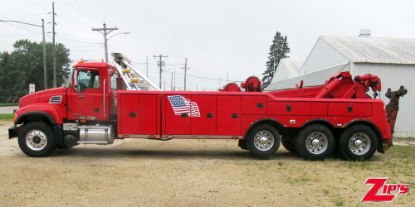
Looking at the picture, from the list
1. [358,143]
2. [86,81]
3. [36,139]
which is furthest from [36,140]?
[358,143]

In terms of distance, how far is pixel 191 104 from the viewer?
11.2 m

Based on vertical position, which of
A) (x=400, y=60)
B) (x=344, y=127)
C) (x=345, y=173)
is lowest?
(x=345, y=173)

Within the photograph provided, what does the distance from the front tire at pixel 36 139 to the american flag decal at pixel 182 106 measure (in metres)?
3.51

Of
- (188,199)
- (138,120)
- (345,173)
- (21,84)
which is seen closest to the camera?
(188,199)

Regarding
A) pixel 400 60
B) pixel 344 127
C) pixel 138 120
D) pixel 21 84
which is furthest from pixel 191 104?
pixel 21 84

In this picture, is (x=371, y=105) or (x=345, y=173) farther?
(x=371, y=105)

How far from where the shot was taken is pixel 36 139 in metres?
11.1

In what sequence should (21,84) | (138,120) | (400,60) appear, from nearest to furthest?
(138,120) < (400,60) < (21,84)

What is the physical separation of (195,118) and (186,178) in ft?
9.24

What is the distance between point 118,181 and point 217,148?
6092 mm

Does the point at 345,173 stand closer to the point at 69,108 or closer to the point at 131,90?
the point at 131,90

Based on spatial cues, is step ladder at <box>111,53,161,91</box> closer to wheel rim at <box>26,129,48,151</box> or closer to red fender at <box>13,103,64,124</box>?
red fender at <box>13,103,64,124</box>

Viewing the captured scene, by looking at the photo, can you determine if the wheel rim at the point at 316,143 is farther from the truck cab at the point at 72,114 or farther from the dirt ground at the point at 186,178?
the truck cab at the point at 72,114

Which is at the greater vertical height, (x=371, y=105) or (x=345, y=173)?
(x=371, y=105)
